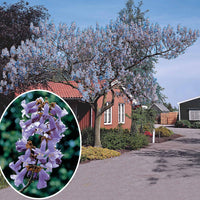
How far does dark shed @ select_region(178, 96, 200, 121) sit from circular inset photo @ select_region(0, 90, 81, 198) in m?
45.4

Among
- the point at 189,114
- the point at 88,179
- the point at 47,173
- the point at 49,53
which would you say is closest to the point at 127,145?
the point at 49,53

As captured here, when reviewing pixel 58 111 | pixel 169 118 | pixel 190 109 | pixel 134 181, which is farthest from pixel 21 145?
pixel 169 118

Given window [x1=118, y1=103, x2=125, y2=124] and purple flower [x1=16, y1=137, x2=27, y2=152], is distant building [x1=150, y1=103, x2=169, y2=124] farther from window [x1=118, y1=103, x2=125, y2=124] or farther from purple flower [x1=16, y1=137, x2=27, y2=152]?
purple flower [x1=16, y1=137, x2=27, y2=152]

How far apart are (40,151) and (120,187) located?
6.55 metres

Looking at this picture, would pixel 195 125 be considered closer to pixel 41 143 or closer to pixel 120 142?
pixel 120 142

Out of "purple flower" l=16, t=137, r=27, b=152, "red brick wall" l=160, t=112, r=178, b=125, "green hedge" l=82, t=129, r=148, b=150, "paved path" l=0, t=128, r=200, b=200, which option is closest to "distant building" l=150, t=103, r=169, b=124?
"red brick wall" l=160, t=112, r=178, b=125

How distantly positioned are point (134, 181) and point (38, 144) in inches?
287

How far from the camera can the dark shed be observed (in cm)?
4438

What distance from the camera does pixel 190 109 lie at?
44969 mm

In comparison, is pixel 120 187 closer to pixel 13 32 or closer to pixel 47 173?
pixel 47 173

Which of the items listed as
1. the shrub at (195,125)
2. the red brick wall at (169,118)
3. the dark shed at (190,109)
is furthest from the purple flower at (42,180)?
the red brick wall at (169,118)

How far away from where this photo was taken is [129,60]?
1441 centimetres

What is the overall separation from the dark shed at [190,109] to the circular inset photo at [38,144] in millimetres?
45395

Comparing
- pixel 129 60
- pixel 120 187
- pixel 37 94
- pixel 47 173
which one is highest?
pixel 129 60
